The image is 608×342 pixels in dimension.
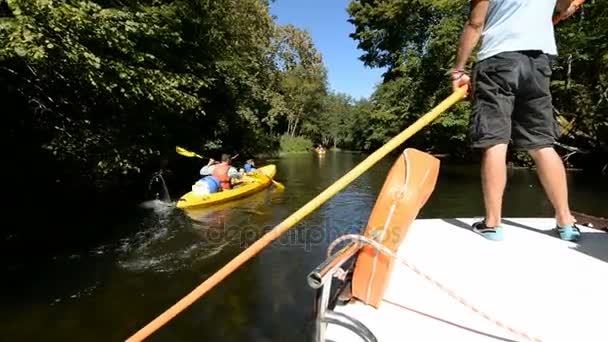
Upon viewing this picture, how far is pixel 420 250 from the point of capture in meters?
2.65

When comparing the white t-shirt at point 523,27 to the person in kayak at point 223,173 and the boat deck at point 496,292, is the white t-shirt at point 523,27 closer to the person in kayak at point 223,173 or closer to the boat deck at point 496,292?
the boat deck at point 496,292

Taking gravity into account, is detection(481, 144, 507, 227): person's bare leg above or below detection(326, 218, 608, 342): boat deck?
above

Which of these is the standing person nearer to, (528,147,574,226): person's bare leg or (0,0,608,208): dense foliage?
(528,147,574,226): person's bare leg

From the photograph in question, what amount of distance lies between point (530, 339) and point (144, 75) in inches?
323

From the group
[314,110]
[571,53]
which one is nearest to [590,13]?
[571,53]

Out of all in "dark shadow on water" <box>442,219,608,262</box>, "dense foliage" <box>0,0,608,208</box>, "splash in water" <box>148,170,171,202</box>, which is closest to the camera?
"dark shadow on water" <box>442,219,608,262</box>

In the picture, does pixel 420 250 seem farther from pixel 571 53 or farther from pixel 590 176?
pixel 590 176

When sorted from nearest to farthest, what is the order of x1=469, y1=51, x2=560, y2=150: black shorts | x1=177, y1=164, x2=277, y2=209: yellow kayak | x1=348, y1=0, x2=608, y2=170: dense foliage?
x1=469, y1=51, x2=560, y2=150: black shorts
x1=177, y1=164, x2=277, y2=209: yellow kayak
x1=348, y1=0, x2=608, y2=170: dense foliage

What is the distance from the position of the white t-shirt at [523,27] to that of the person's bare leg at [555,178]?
672mm

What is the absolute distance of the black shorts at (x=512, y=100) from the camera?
2730mm

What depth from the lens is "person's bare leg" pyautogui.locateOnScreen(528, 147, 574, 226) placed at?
112 inches

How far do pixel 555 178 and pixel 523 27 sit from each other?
1.01 metres

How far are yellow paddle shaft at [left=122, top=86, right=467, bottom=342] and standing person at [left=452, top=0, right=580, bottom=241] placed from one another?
0.90 ft

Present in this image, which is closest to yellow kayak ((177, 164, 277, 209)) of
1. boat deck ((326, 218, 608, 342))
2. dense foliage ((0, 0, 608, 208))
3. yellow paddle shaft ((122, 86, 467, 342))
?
dense foliage ((0, 0, 608, 208))
